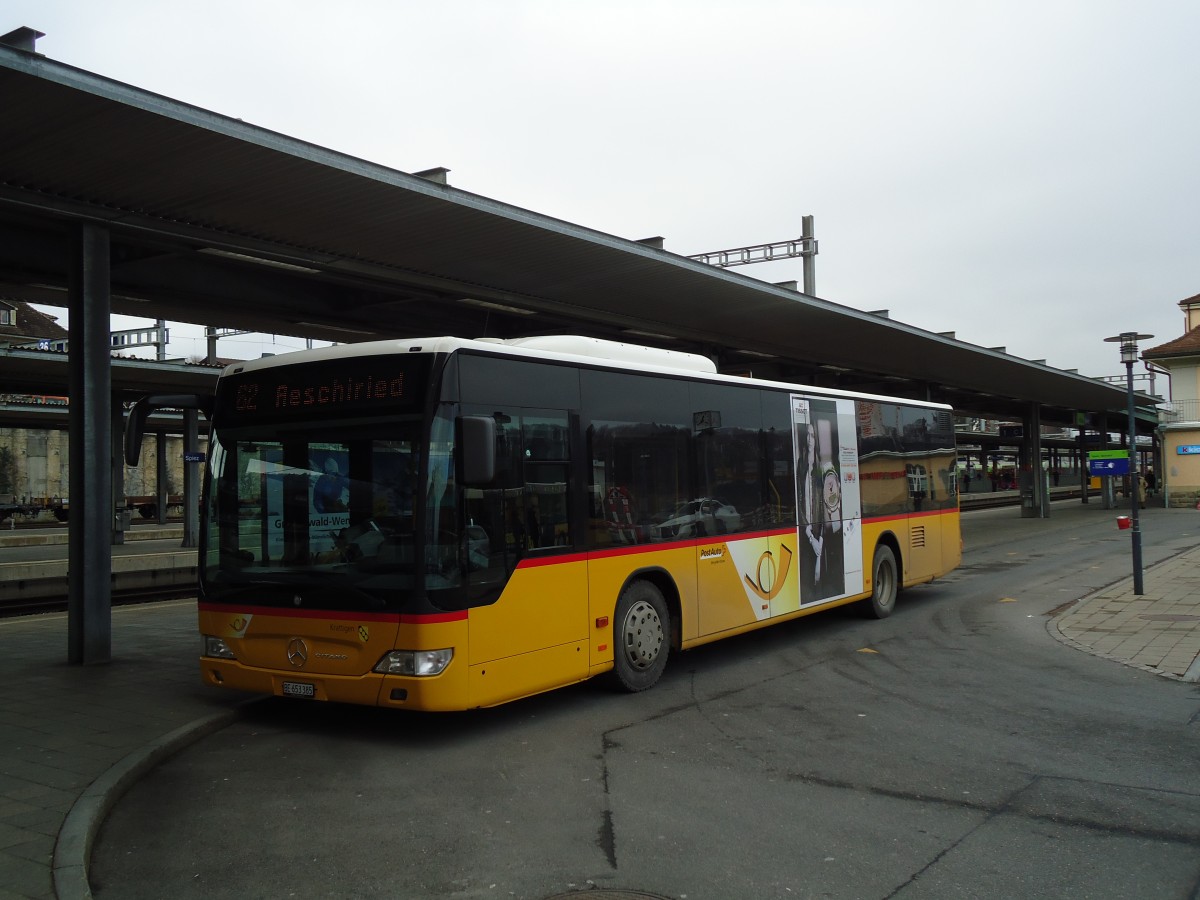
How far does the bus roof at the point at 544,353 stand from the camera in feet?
24.3

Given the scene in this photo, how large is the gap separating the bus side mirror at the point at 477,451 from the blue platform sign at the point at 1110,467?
1867cm

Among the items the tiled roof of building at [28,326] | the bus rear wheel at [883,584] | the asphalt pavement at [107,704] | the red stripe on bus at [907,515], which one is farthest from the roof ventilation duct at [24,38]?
the tiled roof of building at [28,326]

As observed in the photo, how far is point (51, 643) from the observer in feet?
38.9

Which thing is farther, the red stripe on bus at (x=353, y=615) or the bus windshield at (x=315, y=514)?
the bus windshield at (x=315, y=514)

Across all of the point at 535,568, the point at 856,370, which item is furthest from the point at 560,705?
the point at 856,370

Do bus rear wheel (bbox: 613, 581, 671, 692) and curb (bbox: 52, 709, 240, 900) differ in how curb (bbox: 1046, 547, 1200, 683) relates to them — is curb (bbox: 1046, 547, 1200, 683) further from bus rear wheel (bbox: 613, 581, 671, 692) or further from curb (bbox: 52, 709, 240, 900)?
curb (bbox: 52, 709, 240, 900)

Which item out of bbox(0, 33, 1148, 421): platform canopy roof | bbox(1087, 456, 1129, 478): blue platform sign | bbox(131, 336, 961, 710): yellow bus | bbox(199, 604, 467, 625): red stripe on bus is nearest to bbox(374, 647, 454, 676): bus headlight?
bbox(131, 336, 961, 710): yellow bus

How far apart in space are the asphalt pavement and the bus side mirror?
289 cm

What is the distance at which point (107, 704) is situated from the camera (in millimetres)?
8250

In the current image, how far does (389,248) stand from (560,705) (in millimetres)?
6570

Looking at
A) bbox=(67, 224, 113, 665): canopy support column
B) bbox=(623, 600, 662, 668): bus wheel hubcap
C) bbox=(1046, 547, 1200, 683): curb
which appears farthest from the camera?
bbox=(67, 224, 113, 665): canopy support column

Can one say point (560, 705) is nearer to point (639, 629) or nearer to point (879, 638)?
point (639, 629)

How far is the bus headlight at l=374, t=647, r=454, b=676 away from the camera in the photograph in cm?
693

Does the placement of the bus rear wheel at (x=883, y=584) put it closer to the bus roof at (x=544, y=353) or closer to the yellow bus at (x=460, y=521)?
the bus roof at (x=544, y=353)
